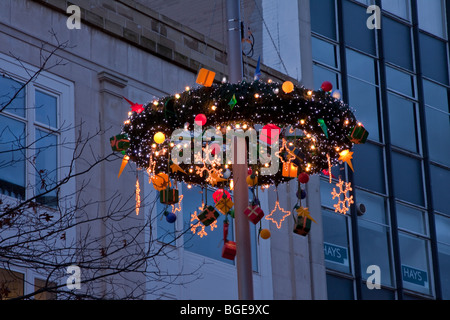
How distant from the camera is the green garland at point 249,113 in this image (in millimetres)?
15461

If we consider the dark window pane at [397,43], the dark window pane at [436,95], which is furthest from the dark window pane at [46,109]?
the dark window pane at [436,95]

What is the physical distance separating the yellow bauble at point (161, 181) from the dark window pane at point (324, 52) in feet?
38.9

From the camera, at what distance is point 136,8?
2288 cm

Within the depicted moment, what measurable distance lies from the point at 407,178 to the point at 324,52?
4.17 meters

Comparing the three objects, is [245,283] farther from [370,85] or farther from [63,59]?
[370,85]

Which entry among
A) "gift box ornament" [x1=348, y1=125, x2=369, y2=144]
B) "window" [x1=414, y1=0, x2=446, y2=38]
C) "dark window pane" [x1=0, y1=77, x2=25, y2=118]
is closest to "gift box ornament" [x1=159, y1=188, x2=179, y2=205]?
"gift box ornament" [x1=348, y1=125, x2=369, y2=144]

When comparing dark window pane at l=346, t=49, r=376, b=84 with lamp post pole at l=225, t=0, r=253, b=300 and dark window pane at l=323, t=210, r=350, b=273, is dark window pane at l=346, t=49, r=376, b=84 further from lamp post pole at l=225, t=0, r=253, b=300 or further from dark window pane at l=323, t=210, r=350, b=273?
lamp post pole at l=225, t=0, r=253, b=300

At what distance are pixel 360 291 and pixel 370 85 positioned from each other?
19.9 ft

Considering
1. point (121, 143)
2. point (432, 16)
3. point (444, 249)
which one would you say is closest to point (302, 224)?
point (121, 143)

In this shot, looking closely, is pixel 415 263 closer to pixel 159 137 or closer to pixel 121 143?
pixel 121 143

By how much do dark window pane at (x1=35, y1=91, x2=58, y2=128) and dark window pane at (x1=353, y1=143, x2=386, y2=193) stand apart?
9.91 meters

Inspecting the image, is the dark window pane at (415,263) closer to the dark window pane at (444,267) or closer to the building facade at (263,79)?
the building facade at (263,79)

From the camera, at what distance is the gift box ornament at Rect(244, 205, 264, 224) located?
16.0 m

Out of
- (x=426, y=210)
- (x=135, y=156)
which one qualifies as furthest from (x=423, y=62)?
(x=135, y=156)
